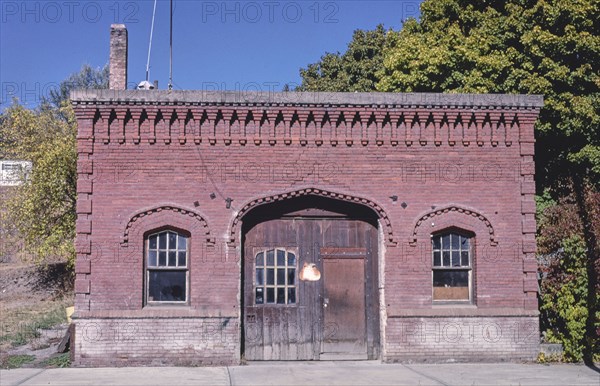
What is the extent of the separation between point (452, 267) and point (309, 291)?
124 inches

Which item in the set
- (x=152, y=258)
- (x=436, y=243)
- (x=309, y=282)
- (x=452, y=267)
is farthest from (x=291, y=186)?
(x=452, y=267)

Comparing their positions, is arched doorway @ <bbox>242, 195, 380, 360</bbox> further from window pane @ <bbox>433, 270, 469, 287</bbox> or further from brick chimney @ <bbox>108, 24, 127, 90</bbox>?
brick chimney @ <bbox>108, 24, 127, 90</bbox>

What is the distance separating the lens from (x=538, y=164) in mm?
20859

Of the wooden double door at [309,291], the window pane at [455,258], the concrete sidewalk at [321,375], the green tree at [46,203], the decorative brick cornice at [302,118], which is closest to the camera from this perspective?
the concrete sidewalk at [321,375]

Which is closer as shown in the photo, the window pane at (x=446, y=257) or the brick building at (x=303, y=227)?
the brick building at (x=303, y=227)

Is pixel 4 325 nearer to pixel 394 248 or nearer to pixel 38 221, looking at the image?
pixel 38 221

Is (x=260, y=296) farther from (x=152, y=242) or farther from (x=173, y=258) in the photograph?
(x=152, y=242)

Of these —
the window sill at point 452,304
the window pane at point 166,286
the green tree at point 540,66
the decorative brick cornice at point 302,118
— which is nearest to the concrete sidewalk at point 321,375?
the window sill at point 452,304

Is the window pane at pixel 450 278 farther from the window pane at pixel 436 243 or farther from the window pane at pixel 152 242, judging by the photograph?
the window pane at pixel 152 242

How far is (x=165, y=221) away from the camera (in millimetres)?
13836

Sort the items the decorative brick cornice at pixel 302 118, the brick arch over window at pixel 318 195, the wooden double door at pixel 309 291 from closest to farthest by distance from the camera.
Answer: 1. the decorative brick cornice at pixel 302 118
2. the brick arch over window at pixel 318 195
3. the wooden double door at pixel 309 291

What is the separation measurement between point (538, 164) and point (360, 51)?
16.3 m

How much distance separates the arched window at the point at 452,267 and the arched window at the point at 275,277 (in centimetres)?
309

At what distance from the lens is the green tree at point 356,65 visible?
1357 inches
